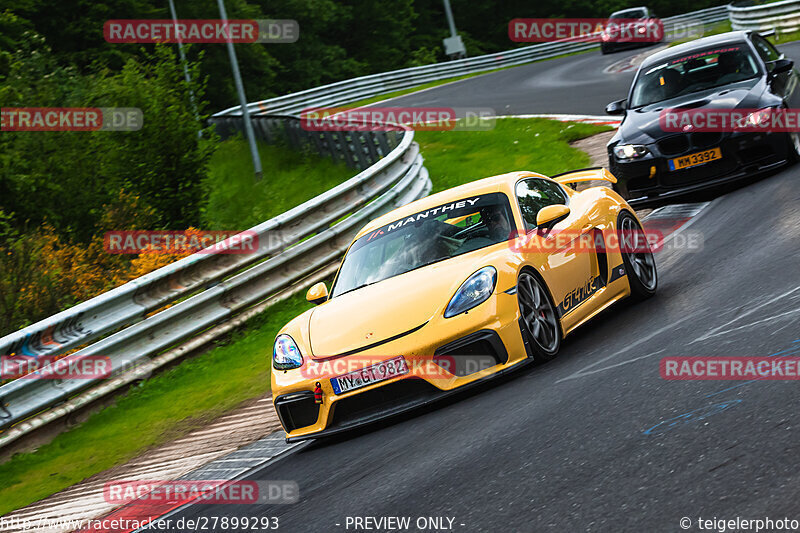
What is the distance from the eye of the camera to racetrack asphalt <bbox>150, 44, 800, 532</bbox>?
4.05 m

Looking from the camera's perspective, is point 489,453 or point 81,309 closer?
point 489,453

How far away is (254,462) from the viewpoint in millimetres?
6660

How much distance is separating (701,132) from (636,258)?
3.58 meters

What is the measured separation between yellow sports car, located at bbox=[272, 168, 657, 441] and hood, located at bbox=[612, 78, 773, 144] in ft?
11.0

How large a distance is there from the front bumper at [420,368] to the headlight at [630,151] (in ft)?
18.1

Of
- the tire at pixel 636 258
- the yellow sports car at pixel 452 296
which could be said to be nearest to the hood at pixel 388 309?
the yellow sports car at pixel 452 296

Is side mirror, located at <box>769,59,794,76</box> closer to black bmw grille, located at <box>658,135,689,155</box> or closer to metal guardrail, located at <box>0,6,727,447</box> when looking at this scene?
black bmw grille, located at <box>658,135,689,155</box>

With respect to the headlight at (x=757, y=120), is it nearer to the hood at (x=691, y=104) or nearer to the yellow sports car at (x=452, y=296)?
the hood at (x=691, y=104)

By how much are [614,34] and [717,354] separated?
115 ft

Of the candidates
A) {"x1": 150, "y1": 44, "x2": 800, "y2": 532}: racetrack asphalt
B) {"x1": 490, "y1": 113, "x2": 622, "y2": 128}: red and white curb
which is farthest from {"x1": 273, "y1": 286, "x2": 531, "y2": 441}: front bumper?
{"x1": 490, "y1": 113, "x2": 622, "y2": 128}: red and white curb

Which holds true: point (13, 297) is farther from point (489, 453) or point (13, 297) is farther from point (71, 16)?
point (71, 16)

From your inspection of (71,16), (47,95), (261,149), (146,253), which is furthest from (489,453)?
(71,16)

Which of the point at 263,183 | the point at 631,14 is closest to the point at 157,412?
the point at 263,183

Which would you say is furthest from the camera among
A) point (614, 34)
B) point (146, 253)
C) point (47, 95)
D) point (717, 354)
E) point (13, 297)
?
point (614, 34)
